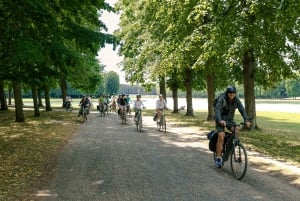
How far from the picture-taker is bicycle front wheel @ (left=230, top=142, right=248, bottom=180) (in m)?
8.61

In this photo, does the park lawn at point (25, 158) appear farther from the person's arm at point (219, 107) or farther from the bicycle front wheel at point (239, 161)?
the bicycle front wheel at point (239, 161)

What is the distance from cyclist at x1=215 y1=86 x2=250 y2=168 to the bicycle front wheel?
17.5 inches

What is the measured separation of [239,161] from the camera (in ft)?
29.1

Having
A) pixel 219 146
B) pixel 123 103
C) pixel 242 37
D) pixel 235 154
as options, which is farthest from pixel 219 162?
pixel 123 103

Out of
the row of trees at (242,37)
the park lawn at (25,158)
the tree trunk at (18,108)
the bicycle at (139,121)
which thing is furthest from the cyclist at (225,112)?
the tree trunk at (18,108)

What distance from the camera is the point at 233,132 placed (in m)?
9.28

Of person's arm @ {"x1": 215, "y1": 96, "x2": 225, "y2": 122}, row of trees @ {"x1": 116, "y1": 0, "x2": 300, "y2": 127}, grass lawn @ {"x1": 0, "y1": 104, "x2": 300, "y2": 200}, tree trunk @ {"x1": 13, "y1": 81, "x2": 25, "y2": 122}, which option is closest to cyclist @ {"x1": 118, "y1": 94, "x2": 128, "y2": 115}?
row of trees @ {"x1": 116, "y1": 0, "x2": 300, "y2": 127}

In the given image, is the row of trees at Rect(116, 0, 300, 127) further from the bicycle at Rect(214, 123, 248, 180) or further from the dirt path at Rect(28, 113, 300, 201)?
the bicycle at Rect(214, 123, 248, 180)

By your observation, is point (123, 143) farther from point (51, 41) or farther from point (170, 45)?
point (170, 45)

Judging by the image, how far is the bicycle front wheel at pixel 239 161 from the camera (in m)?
8.61

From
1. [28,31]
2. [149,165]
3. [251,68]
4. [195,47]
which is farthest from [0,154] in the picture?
[251,68]

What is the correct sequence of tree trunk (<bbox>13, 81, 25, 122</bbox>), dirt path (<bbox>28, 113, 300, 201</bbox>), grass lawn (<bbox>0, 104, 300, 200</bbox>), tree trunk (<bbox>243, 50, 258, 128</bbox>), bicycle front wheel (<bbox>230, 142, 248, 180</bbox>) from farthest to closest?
tree trunk (<bbox>13, 81, 25, 122</bbox>) → tree trunk (<bbox>243, 50, 258, 128</bbox>) → bicycle front wheel (<bbox>230, 142, 248, 180</bbox>) → grass lawn (<bbox>0, 104, 300, 200</bbox>) → dirt path (<bbox>28, 113, 300, 201</bbox>)

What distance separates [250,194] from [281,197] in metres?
0.54

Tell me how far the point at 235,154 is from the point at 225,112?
40.1 inches
